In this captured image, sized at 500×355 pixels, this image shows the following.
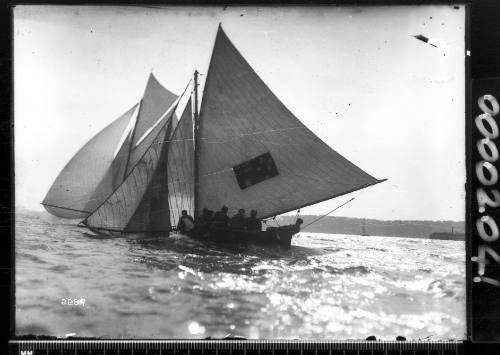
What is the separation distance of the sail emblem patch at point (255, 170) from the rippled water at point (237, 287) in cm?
44

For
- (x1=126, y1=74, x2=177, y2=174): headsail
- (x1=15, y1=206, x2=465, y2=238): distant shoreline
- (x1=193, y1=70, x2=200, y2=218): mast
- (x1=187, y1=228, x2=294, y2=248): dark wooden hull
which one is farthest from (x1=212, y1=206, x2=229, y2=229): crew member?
(x1=126, y1=74, x2=177, y2=174): headsail

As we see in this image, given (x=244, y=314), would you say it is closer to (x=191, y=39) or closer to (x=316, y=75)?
(x=316, y=75)

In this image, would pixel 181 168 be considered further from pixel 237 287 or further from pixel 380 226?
pixel 380 226

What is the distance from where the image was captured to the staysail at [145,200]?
242 cm

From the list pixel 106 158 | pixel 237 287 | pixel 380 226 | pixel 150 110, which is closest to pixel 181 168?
pixel 150 110

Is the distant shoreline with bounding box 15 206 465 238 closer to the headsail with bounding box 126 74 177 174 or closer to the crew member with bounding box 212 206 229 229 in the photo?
the crew member with bounding box 212 206 229 229

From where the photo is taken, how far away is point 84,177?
242cm

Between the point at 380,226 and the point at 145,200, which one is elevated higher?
the point at 145,200

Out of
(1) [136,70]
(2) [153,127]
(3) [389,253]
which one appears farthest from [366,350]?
(1) [136,70]

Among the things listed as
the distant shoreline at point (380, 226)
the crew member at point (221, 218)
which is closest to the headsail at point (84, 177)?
the distant shoreline at point (380, 226)

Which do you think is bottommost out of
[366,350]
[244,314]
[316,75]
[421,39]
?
[366,350]

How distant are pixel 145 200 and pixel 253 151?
797 millimetres

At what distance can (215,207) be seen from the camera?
7.83 ft

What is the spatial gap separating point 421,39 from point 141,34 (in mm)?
1838
